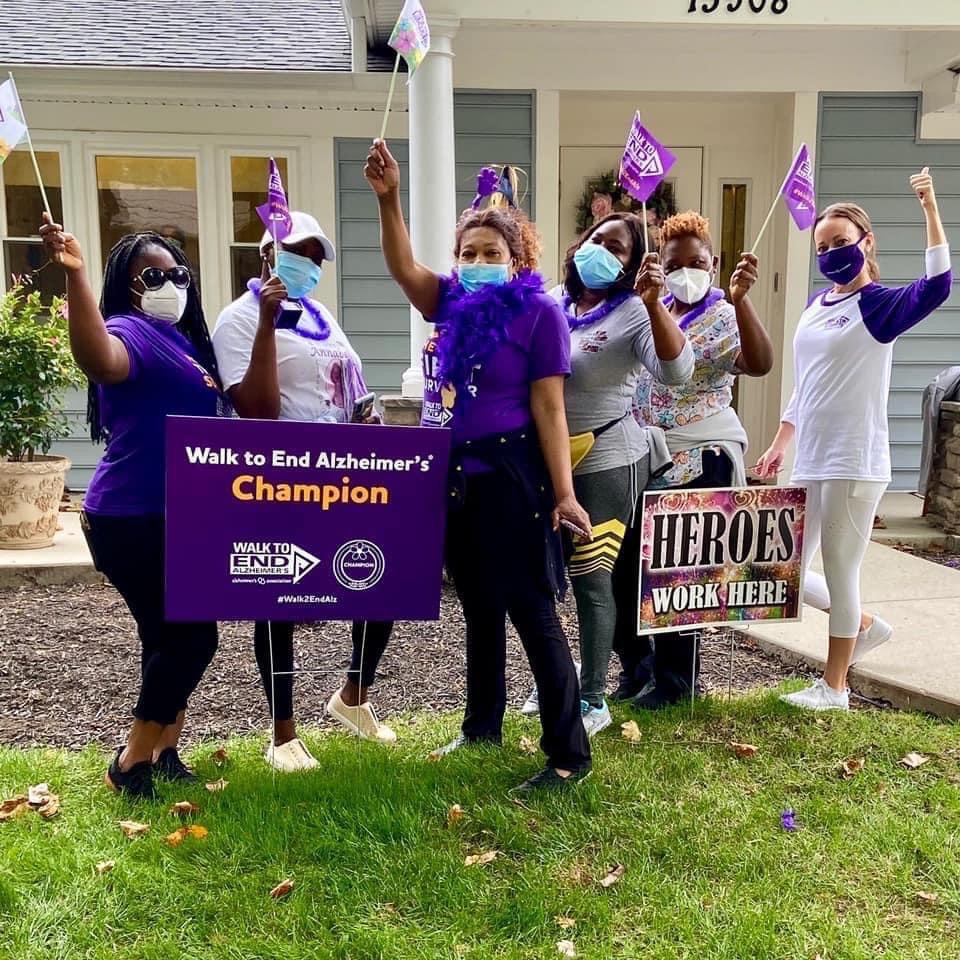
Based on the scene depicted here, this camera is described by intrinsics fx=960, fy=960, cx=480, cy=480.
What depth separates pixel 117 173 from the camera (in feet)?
23.9

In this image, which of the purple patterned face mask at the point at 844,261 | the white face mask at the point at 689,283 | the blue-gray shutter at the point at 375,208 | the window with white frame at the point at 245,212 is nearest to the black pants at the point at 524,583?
the white face mask at the point at 689,283

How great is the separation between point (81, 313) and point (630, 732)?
2224mm

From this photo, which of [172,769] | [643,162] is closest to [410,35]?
[643,162]

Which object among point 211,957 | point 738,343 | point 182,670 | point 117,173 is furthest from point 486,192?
point 117,173

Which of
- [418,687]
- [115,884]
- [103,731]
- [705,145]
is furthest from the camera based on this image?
[705,145]

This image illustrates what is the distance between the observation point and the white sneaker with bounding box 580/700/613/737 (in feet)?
10.7

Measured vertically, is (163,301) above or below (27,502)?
above

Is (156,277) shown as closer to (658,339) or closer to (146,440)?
(146,440)

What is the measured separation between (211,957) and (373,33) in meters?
6.18

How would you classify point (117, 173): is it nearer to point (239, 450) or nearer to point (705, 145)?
point (705, 145)

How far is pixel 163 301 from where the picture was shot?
9.05ft

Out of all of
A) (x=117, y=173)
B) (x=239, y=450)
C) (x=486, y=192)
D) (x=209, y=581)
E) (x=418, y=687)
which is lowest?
(x=418, y=687)

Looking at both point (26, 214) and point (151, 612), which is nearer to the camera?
point (151, 612)

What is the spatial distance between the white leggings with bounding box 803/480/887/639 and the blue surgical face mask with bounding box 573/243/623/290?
3.71 ft
